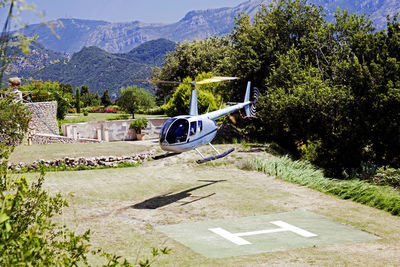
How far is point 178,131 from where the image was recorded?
50.1ft

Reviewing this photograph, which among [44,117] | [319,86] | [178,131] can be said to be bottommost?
[178,131]

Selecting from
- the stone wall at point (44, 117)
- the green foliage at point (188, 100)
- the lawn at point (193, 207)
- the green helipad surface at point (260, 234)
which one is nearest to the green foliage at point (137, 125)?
the green foliage at point (188, 100)

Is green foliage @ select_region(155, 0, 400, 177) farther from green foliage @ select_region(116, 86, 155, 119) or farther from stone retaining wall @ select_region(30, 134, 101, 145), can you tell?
green foliage @ select_region(116, 86, 155, 119)

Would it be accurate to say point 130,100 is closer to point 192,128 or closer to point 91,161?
point 91,161

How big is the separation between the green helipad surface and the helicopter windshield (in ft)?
11.4

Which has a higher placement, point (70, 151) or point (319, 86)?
point (319, 86)

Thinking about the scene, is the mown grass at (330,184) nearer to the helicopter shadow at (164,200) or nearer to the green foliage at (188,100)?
the helicopter shadow at (164,200)

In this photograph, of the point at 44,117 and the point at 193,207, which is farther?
the point at 44,117

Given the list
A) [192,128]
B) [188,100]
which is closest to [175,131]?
[192,128]

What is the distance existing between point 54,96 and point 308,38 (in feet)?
94.5

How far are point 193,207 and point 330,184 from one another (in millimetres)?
7421

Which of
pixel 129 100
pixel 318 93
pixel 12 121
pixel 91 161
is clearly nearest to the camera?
pixel 12 121

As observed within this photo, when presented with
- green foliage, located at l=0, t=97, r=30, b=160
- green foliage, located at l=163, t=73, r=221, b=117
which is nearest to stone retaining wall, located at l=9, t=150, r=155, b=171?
green foliage, located at l=0, t=97, r=30, b=160

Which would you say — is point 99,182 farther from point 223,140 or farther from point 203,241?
point 223,140
